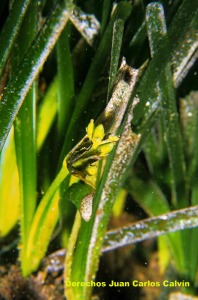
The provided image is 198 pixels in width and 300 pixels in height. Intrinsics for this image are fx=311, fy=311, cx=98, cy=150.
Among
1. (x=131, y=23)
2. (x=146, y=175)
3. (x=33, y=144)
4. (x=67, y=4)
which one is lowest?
(x=146, y=175)

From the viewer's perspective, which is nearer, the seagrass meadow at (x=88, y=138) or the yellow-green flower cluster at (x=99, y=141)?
the yellow-green flower cluster at (x=99, y=141)

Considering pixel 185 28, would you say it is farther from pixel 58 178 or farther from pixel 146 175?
pixel 146 175

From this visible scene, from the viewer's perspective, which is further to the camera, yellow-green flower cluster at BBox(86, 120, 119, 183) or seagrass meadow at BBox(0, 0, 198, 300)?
seagrass meadow at BBox(0, 0, 198, 300)

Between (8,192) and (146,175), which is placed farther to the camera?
(146,175)

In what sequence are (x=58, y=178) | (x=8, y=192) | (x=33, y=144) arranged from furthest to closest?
1. (x=8, y=192)
2. (x=33, y=144)
3. (x=58, y=178)

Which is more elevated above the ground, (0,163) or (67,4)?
(67,4)

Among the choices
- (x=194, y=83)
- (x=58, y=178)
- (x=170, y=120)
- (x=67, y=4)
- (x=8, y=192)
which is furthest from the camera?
(x=194, y=83)

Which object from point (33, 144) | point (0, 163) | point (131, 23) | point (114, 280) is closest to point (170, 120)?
point (131, 23)

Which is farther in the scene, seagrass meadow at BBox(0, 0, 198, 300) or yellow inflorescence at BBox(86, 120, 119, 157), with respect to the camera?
seagrass meadow at BBox(0, 0, 198, 300)
